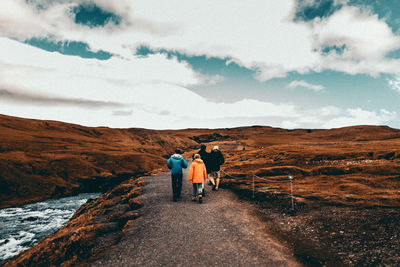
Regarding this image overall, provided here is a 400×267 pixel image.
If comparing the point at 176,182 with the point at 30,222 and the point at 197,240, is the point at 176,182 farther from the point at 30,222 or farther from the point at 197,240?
the point at 30,222

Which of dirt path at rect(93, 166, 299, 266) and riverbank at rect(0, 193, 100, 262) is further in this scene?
riverbank at rect(0, 193, 100, 262)

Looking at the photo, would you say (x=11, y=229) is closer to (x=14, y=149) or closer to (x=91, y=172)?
(x=91, y=172)

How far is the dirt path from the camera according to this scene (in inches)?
244

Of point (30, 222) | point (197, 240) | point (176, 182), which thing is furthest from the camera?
point (30, 222)

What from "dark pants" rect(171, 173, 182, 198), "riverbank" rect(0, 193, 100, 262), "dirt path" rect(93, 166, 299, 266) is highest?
"dark pants" rect(171, 173, 182, 198)

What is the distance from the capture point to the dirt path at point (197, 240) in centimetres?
620

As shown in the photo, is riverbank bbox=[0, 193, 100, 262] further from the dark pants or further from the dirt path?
the dirt path

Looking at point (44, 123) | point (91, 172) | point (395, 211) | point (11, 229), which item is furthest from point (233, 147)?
point (44, 123)

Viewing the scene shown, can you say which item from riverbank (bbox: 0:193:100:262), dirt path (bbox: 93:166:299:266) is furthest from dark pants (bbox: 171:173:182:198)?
riverbank (bbox: 0:193:100:262)

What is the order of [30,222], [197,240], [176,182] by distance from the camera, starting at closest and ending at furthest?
[197,240]
[176,182]
[30,222]

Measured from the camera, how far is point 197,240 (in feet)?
24.1

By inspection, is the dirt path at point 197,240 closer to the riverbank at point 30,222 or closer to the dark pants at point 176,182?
the dark pants at point 176,182

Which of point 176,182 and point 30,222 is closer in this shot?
point 176,182

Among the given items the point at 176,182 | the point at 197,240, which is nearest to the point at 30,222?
the point at 176,182
